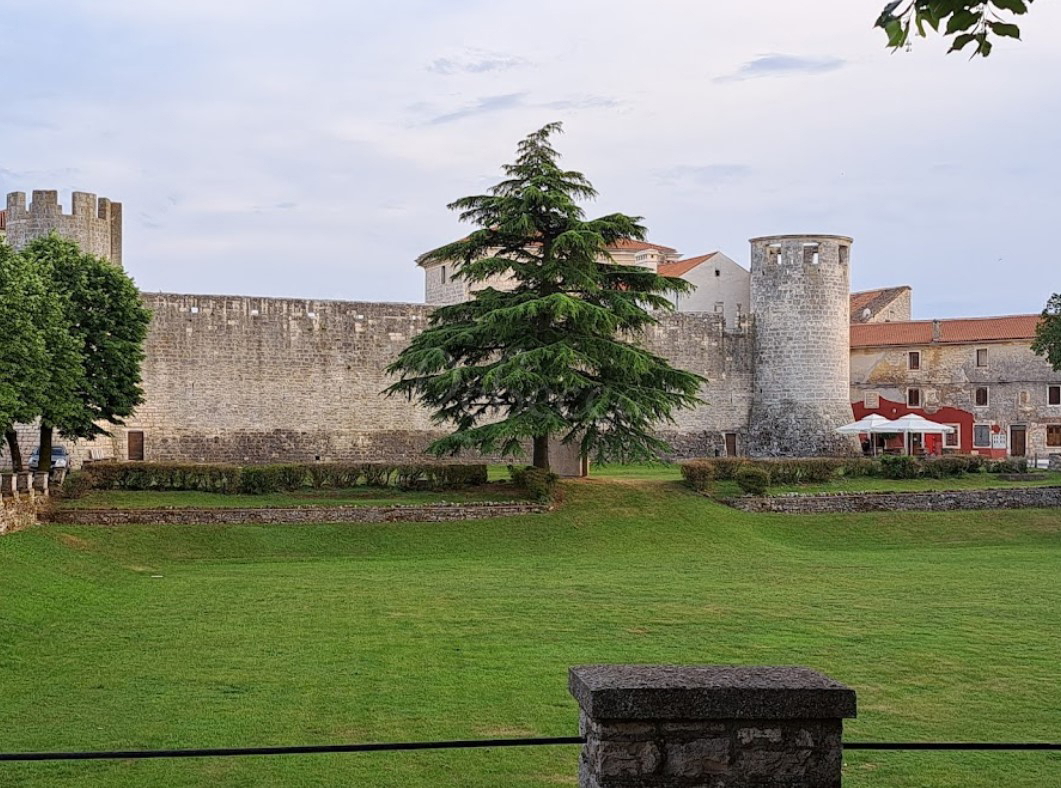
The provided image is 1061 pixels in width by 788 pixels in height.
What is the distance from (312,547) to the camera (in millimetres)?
22516

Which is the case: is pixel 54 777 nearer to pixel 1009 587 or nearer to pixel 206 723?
pixel 206 723

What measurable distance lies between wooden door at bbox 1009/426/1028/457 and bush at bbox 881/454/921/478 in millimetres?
17720

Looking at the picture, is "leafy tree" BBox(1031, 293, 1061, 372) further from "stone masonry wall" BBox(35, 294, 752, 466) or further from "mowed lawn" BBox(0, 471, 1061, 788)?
"stone masonry wall" BBox(35, 294, 752, 466)

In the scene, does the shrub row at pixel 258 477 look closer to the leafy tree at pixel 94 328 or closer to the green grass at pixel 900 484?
the leafy tree at pixel 94 328

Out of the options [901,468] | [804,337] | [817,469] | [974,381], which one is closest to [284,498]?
[817,469]

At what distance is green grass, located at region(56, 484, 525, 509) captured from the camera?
24.4 meters

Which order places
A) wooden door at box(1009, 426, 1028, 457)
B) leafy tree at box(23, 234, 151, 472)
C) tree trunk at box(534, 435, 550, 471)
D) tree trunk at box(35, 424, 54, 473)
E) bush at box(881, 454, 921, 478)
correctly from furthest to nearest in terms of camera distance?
1. wooden door at box(1009, 426, 1028, 457)
2. bush at box(881, 454, 921, 478)
3. tree trunk at box(534, 435, 550, 471)
4. leafy tree at box(23, 234, 151, 472)
5. tree trunk at box(35, 424, 54, 473)

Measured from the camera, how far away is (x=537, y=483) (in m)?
26.8

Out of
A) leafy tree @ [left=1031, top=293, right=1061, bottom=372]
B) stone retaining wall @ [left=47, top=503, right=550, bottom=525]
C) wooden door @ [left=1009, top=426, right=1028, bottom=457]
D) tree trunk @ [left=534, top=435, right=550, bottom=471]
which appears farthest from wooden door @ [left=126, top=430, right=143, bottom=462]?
wooden door @ [left=1009, top=426, right=1028, bottom=457]

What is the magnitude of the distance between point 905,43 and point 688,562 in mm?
16837

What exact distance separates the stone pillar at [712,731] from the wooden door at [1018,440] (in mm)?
46830

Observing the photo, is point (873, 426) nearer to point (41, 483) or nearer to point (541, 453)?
point (541, 453)

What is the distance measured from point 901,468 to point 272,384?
17.8 meters

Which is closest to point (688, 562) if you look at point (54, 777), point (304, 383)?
point (54, 777)
